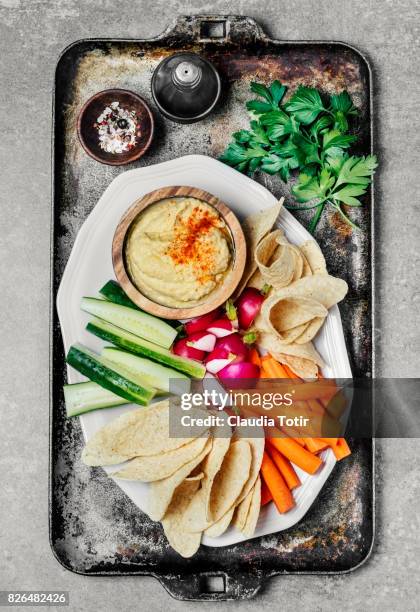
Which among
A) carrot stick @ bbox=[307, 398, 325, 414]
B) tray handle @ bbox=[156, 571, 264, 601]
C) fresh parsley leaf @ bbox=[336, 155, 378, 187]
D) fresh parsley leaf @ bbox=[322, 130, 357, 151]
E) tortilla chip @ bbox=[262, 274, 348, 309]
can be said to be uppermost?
fresh parsley leaf @ bbox=[322, 130, 357, 151]

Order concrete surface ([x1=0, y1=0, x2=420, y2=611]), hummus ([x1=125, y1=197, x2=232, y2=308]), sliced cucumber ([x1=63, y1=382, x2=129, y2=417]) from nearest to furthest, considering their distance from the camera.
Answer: hummus ([x1=125, y1=197, x2=232, y2=308]) < sliced cucumber ([x1=63, y1=382, x2=129, y2=417]) < concrete surface ([x1=0, y1=0, x2=420, y2=611])

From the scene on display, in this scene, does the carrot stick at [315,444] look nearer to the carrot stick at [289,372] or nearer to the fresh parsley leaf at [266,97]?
the carrot stick at [289,372]

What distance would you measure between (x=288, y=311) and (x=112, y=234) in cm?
71

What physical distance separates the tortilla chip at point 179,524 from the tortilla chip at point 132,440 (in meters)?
0.16

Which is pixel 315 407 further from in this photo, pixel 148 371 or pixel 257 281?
pixel 148 371

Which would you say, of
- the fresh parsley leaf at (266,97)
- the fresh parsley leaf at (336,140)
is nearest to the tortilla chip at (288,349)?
the fresh parsley leaf at (336,140)

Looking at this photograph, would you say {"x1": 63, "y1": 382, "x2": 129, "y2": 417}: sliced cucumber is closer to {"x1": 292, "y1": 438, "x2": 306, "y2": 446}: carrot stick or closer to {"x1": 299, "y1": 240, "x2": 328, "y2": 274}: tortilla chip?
{"x1": 292, "y1": 438, "x2": 306, "y2": 446}: carrot stick

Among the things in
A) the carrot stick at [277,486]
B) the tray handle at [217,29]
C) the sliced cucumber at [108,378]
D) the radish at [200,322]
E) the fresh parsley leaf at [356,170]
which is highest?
the tray handle at [217,29]

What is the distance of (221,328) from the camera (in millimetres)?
2322

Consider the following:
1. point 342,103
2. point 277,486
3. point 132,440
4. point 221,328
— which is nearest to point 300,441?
point 277,486

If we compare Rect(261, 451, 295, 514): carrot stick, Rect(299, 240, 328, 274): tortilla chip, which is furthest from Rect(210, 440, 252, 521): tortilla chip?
Rect(299, 240, 328, 274): tortilla chip

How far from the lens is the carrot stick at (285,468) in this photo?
7.72ft

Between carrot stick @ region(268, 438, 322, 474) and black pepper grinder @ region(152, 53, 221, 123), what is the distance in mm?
1256

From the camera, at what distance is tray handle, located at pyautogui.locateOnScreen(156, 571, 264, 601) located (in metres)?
2.44
